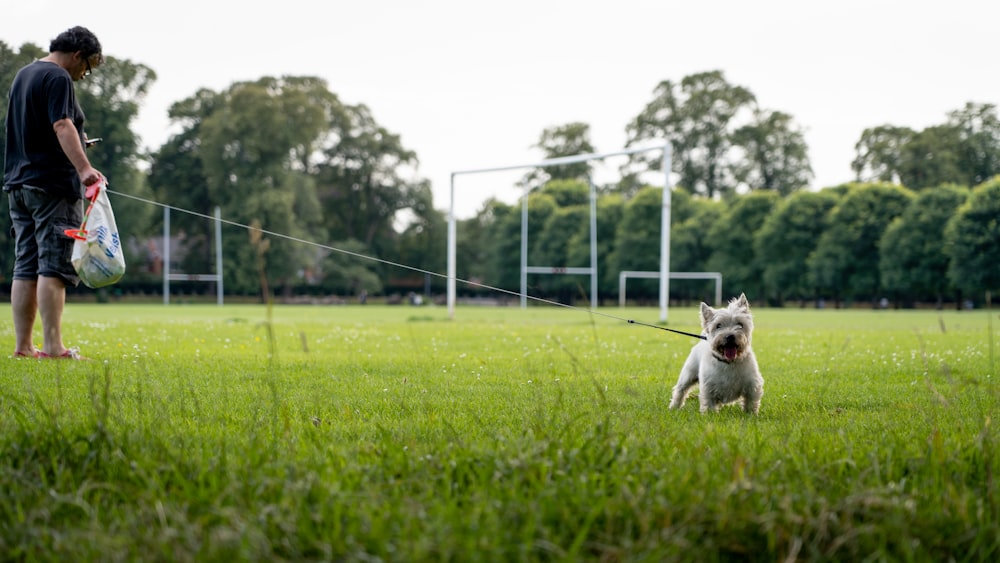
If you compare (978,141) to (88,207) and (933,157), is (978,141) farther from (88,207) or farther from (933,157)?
(88,207)

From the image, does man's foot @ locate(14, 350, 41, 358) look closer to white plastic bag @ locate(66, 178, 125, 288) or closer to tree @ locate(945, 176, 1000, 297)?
white plastic bag @ locate(66, 178, 125, 288)

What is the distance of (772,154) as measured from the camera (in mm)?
66312

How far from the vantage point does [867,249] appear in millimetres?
54938

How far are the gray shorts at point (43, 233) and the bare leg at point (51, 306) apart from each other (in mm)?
69

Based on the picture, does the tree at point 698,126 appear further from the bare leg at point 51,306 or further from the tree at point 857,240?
the bare leg at point 51,306

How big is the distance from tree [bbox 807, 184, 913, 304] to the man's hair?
5333cm

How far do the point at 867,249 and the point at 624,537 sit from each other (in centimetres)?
5776

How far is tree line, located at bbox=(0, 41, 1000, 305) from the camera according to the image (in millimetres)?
52875

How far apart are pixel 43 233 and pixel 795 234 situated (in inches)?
2162

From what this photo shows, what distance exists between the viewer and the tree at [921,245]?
167 feet

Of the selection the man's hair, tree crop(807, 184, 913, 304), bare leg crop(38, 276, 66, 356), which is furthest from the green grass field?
tree crop(807, 184, 913, 304)

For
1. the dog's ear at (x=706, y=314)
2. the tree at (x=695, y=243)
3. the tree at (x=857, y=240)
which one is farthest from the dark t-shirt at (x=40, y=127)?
the tree at (x=695, y=243)

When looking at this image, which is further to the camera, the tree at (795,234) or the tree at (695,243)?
the tree at (695,243)

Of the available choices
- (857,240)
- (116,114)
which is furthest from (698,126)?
(116,114)
